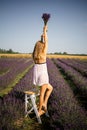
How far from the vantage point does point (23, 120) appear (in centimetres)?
454

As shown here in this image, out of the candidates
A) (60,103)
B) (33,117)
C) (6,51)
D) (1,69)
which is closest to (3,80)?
(33,117)

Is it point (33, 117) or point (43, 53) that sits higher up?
point (43, 53)

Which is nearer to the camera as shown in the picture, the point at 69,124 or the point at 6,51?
the point at 69,124

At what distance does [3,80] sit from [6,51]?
9419 cm

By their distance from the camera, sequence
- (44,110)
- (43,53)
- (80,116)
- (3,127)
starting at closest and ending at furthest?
(3,127)
(80,116)
(43,53)
(44,110)

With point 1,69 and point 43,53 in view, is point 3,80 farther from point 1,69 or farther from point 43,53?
point 1,69

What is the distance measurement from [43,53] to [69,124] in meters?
1.53

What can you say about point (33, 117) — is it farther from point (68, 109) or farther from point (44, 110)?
point (68, 109)

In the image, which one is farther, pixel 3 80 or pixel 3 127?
pixel 3 80

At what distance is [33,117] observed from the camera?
16.1 ft

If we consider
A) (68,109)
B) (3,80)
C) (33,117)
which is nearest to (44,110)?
(33,117)

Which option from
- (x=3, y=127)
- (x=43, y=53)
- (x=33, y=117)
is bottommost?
(x=33, y=117)

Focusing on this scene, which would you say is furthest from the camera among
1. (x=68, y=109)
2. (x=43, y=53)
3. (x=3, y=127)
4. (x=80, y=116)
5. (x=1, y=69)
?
(x=1, y=69)

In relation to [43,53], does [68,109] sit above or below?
below
